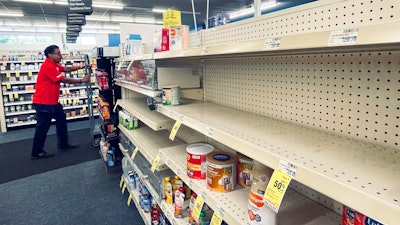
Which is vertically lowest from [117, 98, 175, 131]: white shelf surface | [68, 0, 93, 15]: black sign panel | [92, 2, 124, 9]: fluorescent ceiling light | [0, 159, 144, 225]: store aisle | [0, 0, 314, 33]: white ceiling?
[0, 159, 144, 225]: store aisle

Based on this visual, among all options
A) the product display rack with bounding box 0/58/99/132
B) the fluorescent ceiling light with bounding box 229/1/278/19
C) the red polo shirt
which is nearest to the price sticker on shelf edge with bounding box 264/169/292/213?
the red polo shirt

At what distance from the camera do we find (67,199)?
3.23 m

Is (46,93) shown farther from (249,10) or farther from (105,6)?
(249,10)

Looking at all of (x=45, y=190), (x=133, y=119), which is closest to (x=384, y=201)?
(x=133, y=119)

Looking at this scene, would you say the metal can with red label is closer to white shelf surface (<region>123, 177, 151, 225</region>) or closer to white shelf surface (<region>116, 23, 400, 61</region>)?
white shelf surface (<region>116, 23, 400, 61</region>)

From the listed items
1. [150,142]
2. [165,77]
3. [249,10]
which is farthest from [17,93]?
[249,10]

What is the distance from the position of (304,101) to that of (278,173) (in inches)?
22.4

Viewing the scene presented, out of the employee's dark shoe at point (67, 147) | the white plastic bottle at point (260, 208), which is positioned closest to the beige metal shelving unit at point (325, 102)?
the white plastic bottle at point (260, 208)

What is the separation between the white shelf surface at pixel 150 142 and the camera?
2174 millimetres

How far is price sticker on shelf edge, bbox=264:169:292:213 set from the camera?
0.74 meters

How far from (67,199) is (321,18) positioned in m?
3.38

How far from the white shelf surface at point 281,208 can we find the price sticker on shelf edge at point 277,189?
34 cm

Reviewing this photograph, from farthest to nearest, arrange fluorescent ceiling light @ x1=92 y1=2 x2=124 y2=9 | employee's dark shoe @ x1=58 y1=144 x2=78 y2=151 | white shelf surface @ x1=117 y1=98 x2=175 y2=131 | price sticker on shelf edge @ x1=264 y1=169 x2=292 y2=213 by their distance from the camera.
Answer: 1. fluorescent ceiling light @ x1=92 y1=2 x2=124 y2=9
2. employee's dark shoe @ x1=58 y1=144 x2=78 y2=151
3. white shelf surface @ x1=117 y1=98 x2=175 y2=131
4. price sticker on shelf edge @ x1=264 y1=169 x2=292 y2=213

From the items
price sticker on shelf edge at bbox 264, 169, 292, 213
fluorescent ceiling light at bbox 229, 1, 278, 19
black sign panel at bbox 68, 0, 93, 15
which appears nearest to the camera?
price sticker on shelf edge at bbox 264, 169, 292, 213
